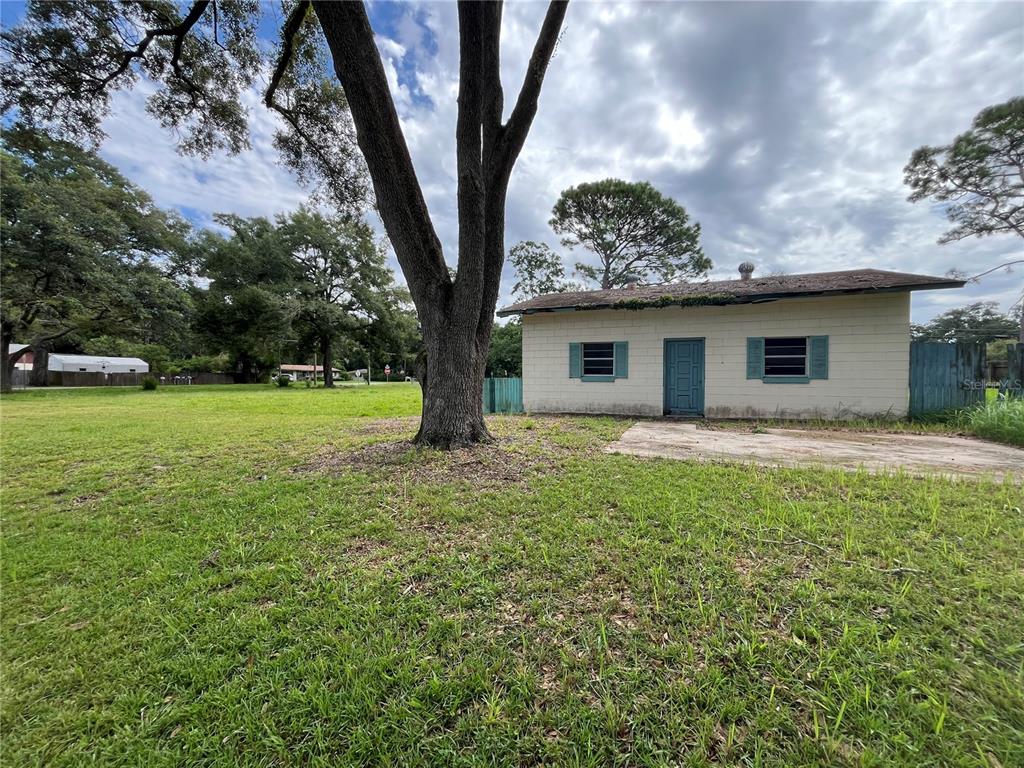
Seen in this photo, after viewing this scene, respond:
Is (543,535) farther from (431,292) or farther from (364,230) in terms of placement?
(364,230)

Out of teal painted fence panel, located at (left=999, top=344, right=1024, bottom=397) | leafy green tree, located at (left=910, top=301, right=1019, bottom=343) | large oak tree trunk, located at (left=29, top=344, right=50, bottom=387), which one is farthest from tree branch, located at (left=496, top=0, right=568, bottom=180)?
leafy green tree, located at (left=910, top=301, right=1019, bottom=343)

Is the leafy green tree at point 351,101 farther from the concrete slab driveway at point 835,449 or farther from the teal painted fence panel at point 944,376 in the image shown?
the teal painted fence panel at point 944,376

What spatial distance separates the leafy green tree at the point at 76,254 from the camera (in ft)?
49.0

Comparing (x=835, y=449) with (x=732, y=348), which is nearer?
(x=835, y=449)

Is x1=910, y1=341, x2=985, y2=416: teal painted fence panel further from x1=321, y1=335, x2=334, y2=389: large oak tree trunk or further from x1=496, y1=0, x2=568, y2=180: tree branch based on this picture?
x1=321, y1=335, x2=334, y2=389: large oak tree trunk

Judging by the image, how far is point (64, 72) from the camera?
5.78 metres

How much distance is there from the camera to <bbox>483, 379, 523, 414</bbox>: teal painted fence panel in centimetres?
1124

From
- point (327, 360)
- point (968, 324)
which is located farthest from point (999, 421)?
point (968, 324)

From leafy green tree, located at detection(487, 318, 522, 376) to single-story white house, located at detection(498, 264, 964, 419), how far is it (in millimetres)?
11635

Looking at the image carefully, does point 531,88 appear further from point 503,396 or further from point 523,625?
point 503,396

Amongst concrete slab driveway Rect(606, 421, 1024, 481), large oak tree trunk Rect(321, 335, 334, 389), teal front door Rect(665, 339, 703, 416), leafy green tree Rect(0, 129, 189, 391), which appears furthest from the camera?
large oak tree trunk Rect(321, 335, 334, 389)

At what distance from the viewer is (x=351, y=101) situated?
423 cm

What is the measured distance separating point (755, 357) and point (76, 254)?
25507 mm

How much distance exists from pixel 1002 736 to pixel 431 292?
524 centimetres
